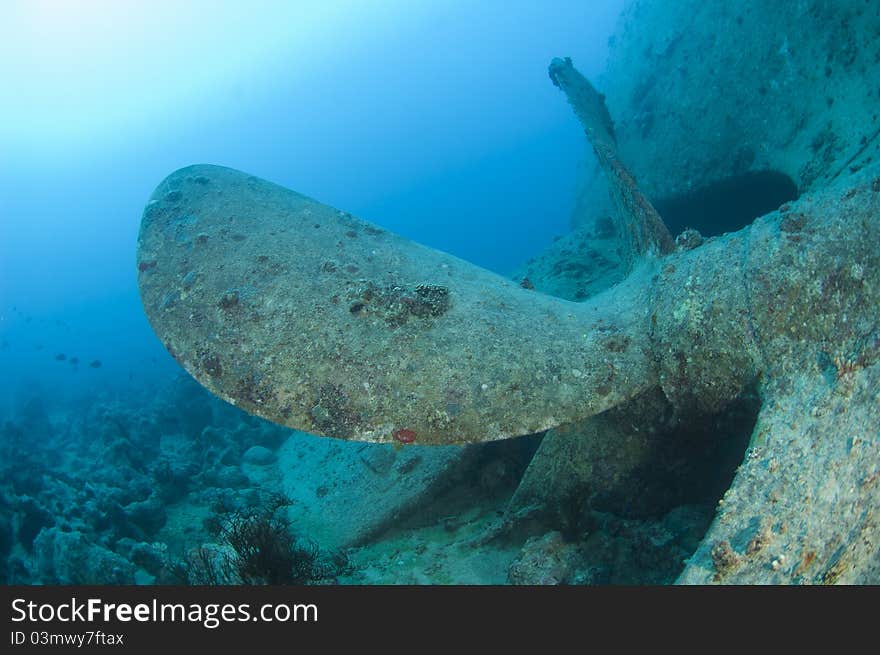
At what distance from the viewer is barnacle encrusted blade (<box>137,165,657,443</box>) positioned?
3799mm

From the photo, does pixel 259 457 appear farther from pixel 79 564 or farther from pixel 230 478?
pixel 79 564

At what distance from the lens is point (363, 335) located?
4086mm

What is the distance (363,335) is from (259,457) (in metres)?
8.50

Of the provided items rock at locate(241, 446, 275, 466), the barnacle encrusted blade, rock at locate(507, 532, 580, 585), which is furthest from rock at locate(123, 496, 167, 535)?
rock at locate(507, 532, 580, 585)

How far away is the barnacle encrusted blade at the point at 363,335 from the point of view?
12.5 ft

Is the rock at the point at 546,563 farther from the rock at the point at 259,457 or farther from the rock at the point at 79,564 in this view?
the rock at the point at 259,457

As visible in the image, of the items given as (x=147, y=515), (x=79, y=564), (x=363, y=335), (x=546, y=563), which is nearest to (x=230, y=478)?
(x=147, y=515)

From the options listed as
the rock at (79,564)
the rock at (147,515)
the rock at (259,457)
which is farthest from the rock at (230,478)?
the rock at (79,564)

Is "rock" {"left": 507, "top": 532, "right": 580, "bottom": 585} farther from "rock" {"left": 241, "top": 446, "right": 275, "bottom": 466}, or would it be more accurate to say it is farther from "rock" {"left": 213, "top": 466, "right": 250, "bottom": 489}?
"rock" {"left": 241, "top": 446, "right": 275, "bottom": 466}

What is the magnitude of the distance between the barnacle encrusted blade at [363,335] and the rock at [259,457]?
7254mm

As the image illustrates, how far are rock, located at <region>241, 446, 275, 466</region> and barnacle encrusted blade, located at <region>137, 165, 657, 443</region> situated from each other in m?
7.25

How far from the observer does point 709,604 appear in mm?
2816

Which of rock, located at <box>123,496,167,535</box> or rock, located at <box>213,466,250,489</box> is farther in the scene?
rock, located at <box>213,466,250,489</box>

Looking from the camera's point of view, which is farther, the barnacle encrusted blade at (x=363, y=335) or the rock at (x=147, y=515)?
the rock at (x=147, y=515)
